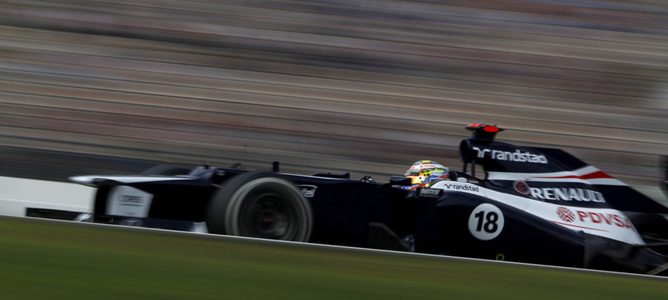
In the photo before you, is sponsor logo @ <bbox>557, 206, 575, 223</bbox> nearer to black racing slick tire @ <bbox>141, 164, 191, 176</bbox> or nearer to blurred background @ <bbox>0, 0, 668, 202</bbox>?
black racing slick tire @ <bbox>141, 164, 191, 176</bbox>

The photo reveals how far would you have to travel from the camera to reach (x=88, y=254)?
5117mm

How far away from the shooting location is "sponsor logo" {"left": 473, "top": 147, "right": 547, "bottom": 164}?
8.03m

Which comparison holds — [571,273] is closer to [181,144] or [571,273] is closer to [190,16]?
[181,144]

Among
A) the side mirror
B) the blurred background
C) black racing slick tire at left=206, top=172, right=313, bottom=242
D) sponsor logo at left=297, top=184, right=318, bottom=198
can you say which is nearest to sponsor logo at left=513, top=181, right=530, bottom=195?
the side mirror

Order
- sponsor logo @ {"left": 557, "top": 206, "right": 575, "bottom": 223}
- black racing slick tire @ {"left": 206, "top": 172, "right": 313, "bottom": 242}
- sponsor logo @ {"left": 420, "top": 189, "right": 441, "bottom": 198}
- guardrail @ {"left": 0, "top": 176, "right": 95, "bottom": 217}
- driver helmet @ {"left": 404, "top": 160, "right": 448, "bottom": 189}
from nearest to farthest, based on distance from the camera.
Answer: black racing slick tire @ {"left": 206, "top": 172, "right": 313, "bottom": 242}
sponsor logo @ {"left": 420, "top": 189, "right": 441, "bottom": 198}
sponsor logo @ {"left": 557, "top": 206, "right": 575, "bottom": 223}
driver helmet @ {"left": 404, "top": 160, "right": 448, "bottom": 189}
guardrail @ {"left": 0, "top": 176, "right": 95, "bottom": 217}

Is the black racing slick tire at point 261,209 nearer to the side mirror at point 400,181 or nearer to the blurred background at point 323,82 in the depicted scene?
A: the side mirror at point 400,181

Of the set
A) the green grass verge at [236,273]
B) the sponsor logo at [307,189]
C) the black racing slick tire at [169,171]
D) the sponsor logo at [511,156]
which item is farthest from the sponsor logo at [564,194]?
the black racing slick tire at [169,171]

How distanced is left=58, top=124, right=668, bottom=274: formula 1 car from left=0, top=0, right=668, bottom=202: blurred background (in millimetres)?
4908

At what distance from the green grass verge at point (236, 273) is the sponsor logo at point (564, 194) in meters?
1.59

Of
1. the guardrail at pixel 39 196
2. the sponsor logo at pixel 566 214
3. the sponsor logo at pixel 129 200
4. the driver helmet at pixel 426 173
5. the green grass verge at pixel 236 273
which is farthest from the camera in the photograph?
the guardrail at pixel 39 196

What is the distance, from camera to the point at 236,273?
4.86 metres

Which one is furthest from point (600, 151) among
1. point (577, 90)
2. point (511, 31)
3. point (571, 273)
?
point (571, 273)

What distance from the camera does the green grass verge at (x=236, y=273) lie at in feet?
14.0

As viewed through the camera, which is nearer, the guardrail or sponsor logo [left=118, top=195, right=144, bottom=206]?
sponsor logo [left=118, top=195, right=144, bottom=206]
